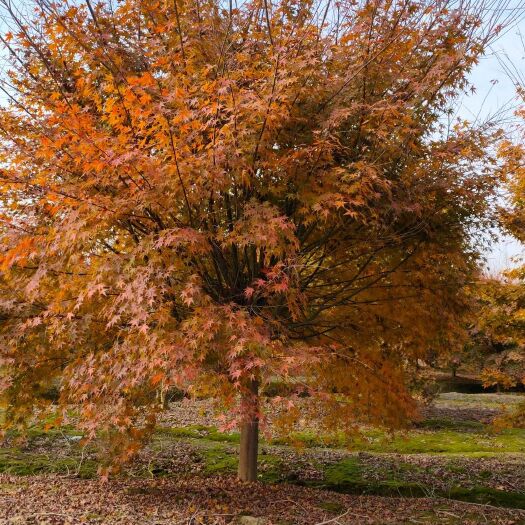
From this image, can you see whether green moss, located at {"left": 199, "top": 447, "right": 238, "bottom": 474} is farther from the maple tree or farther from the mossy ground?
the maple tree

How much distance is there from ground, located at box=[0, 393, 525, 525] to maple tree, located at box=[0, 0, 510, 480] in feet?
3.34

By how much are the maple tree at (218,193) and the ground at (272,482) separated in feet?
3.34

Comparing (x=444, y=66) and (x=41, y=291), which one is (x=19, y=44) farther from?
(x=444, y=66)

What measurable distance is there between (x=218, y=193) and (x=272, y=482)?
486 cm

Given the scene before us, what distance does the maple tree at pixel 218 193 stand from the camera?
455cm

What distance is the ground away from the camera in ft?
19.5


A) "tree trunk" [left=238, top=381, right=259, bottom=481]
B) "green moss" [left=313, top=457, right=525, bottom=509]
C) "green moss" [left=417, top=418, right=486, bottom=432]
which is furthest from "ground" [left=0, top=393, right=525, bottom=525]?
"green moss" [left=417, top=418, right=486, bottom=432]

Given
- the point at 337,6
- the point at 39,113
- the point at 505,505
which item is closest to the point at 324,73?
the point at 337,6

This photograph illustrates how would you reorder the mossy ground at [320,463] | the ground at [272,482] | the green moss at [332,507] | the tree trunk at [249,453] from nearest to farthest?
the ground at [272,482], the green moss at [332,507], the tree trunk at [249,453], the mossy ground at [320,463]

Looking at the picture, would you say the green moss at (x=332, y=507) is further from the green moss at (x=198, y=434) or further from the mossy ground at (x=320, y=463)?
the green moss at (x=198, y=434)

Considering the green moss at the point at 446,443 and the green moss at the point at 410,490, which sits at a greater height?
the green moss at the point at 446,443

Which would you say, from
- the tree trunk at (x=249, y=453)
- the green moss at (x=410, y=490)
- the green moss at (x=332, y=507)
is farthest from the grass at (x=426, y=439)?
the green moss at (x=332, y=507)

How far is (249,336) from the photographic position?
14.8ft

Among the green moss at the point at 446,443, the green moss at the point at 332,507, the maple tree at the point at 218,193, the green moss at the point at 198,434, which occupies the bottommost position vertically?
the green moss at the point at 332,507
